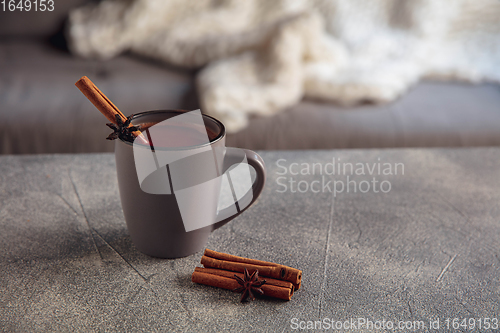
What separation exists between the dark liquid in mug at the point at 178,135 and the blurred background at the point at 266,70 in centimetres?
81

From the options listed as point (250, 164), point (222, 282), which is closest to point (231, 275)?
point (222, 282)

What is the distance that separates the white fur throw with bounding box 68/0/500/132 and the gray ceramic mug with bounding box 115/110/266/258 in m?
0.82

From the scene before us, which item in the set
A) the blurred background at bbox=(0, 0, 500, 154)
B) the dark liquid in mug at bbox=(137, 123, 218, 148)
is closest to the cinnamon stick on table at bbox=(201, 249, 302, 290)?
the dark liquid in mug at bbox=(137, 123, 218, 148)

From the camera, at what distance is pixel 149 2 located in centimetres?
171

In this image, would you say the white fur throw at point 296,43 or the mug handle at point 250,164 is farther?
the white fur throw at point 296,43

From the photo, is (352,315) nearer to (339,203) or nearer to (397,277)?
(397,277)

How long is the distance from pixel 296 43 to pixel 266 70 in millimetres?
152

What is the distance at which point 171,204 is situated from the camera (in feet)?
1.60

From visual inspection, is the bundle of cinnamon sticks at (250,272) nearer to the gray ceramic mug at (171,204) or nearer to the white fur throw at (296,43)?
the gray ceramic mug at (171,204)

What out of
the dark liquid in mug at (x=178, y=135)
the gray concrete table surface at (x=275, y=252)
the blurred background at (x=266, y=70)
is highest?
the dark liquid in mug at (x=178, y=135)

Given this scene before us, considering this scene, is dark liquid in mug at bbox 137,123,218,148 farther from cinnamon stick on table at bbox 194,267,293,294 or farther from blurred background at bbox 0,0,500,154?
blurred background at bbox 0,0,500,154

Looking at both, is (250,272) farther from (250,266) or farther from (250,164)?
(250,164)

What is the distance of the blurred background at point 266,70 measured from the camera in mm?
1379

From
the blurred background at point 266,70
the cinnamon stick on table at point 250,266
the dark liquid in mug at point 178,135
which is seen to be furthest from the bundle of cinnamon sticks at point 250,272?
the blurred background at point 266,70
